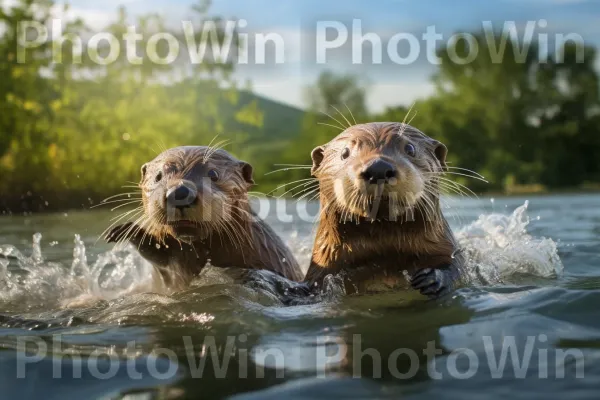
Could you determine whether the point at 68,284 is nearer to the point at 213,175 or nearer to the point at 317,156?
the point at 213,175

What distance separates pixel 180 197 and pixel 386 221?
1269mm

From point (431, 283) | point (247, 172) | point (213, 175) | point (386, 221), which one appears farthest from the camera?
point (247, 172)

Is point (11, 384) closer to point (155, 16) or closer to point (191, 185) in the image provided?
point (191, 185)

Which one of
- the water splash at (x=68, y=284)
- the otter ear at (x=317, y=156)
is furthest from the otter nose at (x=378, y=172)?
the water splash at (x=68, y=284)

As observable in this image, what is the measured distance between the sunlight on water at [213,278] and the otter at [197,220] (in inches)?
7.1

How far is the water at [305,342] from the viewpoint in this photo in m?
3.10

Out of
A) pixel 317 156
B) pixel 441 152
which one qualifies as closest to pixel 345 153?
pixel 317 156

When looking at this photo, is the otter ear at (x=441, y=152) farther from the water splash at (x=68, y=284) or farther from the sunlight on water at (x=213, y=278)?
the water splash at (x=68, y=284)

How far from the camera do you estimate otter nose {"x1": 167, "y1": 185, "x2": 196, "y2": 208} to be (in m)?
4.72

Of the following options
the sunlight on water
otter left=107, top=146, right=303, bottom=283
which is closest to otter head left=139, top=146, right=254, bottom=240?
otter left=107, top=146, right=303, bottom=283

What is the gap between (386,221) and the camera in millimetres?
4574

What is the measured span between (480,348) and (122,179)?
16.4 meters

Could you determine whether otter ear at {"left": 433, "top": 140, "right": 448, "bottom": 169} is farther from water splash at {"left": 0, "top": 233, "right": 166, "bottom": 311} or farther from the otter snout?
water splash at {"left": 0, "top": 233, "right": 166, "bottom": 311}

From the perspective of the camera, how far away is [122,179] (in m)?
19.0
